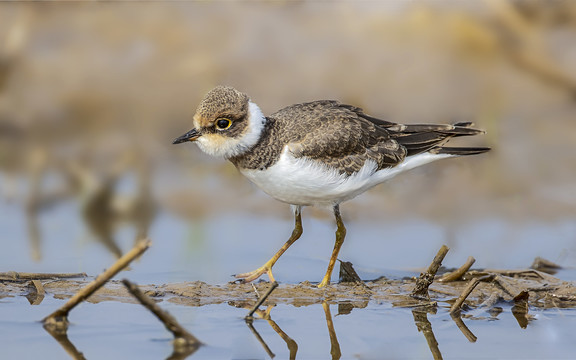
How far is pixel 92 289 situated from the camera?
488cm

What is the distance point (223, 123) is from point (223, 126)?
22 mm

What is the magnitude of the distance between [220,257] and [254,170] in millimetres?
1046

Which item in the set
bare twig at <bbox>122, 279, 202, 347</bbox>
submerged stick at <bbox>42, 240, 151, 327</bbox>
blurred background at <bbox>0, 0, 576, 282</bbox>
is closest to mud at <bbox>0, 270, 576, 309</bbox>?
submerged stick at <bbox>42, 240, 151, 327</bbox>

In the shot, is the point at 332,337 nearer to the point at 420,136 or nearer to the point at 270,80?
the point at 420,136

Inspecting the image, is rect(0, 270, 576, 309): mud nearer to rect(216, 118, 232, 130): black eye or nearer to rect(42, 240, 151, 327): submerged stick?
rect(42, 240, 151, 327): submerged stick

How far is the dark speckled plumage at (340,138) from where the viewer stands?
6.87 metres

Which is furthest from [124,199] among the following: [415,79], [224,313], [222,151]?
[415,79]

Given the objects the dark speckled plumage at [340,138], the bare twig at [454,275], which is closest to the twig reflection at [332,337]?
the bare twig at [454,275]

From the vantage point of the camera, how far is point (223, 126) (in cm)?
679

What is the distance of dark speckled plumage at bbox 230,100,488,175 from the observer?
6.87 metres

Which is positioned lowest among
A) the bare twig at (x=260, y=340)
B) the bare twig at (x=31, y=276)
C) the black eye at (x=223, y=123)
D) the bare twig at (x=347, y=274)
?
the bare twig at (x=260, y=340)

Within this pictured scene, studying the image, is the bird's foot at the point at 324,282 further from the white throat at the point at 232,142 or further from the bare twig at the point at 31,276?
the bare twig at the point at 31,276

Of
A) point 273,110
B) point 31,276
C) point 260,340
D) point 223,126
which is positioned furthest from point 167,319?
point 273,110

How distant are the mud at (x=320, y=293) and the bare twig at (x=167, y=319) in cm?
94
